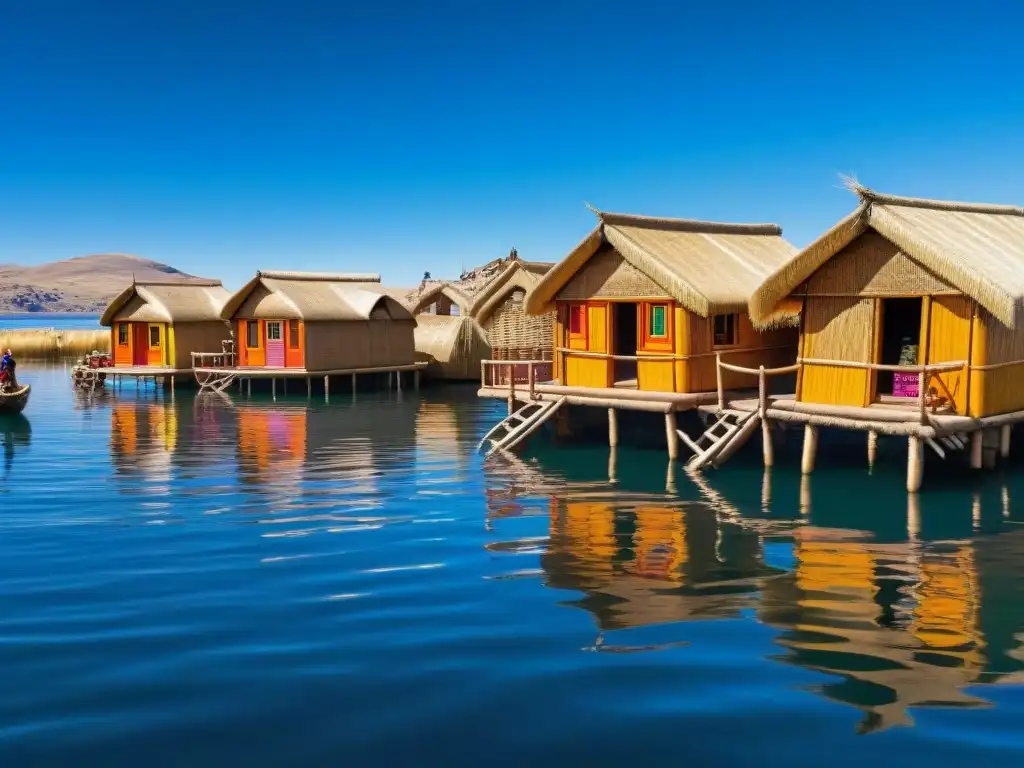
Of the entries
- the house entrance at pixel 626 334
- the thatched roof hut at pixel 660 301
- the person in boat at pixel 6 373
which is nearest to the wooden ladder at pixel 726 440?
the thatched roof hut at pixel 660 301

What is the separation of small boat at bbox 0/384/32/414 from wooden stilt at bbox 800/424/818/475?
24750 mm

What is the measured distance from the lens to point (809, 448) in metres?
19.9

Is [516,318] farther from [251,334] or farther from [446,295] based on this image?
[446,295]

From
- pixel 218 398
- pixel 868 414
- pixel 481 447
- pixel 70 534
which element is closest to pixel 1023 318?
pixel 868 414

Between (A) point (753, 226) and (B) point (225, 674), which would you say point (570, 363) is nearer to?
(A) point (753, 226)

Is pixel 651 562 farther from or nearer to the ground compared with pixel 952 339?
nearer to the ground

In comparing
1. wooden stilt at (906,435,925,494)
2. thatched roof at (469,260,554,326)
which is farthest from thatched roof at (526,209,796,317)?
thatched roof at (469,260,554,326)

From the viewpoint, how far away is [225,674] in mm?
9250

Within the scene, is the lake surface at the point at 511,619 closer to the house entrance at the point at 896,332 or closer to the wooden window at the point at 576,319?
the house entrance at the point at 896,332

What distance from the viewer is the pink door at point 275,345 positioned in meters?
40.6

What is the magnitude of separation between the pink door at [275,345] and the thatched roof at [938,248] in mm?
24424

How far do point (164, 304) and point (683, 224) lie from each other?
1027 inches

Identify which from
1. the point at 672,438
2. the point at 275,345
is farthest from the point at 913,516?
the point at 275,345

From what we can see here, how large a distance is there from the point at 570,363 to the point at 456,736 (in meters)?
17.8
